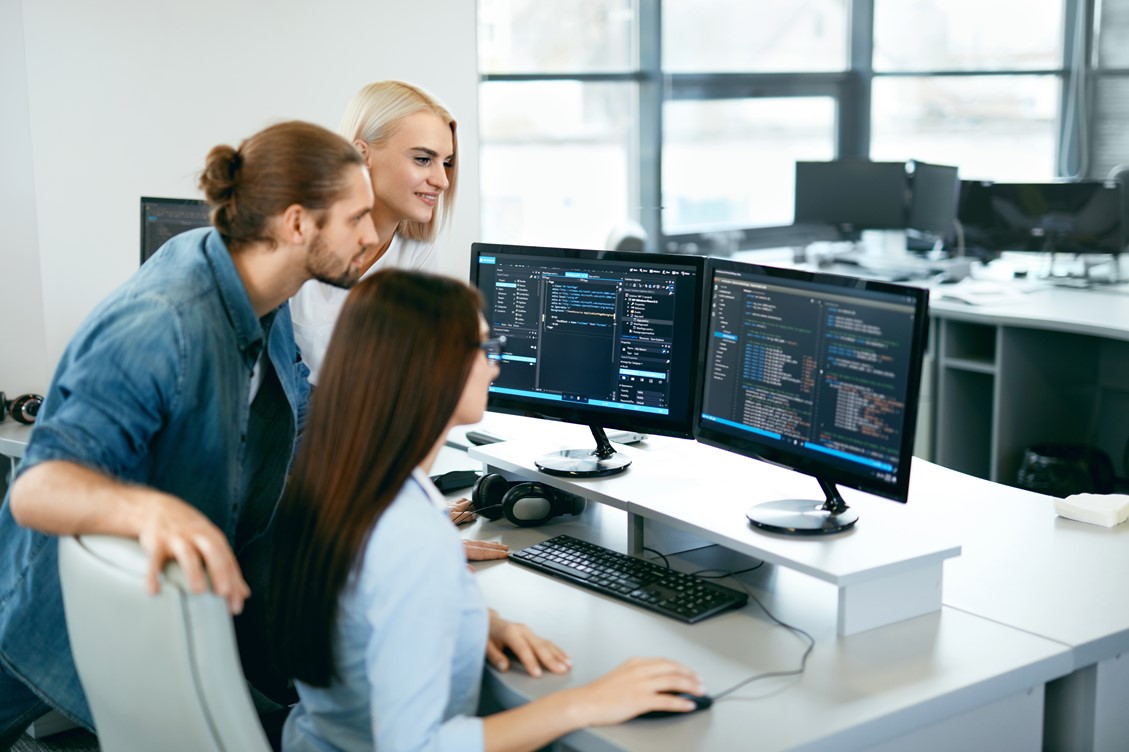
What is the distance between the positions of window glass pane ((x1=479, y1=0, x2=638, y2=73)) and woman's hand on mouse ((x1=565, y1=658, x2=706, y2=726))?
3.98 m

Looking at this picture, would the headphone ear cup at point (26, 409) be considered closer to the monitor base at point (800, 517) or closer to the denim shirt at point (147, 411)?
the denim shirt at point (147, 411)

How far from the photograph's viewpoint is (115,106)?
3486 mm

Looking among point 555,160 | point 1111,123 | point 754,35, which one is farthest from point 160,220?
point 1111,123

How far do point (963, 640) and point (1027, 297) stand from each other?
327 centimetres

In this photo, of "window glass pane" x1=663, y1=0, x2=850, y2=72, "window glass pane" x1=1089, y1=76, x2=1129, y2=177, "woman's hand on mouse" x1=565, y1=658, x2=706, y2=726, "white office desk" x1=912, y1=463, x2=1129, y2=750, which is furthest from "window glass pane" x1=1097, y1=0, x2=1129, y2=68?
"woman's hand on mouse" x1=565, y1=658, x2=706, y2=726

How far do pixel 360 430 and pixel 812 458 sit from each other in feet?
2.58

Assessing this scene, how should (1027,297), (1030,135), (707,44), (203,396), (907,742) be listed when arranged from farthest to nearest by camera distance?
(1030,135) < (707,44) < (1027,297) < (203,396) < (907,742)

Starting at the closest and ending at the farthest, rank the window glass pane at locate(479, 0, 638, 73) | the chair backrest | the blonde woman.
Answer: the chair backrest < the blonde woman < the window glass pane at locate(479, 0, 638, 73)

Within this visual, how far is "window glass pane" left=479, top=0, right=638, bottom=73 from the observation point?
17.1ft

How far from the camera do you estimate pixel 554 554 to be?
2.01 m

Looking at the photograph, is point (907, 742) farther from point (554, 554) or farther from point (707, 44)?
point (707, 44)

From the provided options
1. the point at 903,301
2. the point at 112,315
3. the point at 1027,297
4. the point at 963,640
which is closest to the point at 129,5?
the point at 112,315

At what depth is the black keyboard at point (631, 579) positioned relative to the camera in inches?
69.9

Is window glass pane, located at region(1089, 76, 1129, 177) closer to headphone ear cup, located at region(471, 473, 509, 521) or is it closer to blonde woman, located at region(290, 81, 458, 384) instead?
blonde woman, located at region(290, 81, 458, 384)
